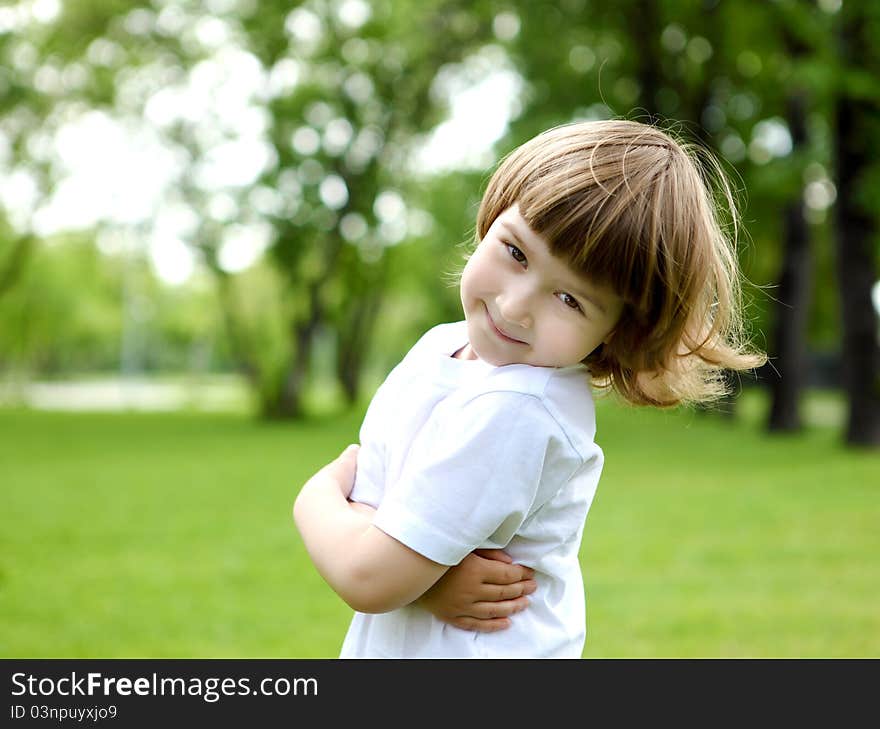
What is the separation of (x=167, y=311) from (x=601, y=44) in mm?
39637

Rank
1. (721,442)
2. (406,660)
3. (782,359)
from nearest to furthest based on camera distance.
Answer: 1. (406,660)
2. (721,442)
3. (782,359)

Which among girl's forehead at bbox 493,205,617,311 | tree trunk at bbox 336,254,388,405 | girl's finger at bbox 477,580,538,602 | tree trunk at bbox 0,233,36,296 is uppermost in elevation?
girl's forehead at bbox 493,205,617,311

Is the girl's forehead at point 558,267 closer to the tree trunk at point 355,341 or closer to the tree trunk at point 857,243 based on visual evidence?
the tree trunk at point 857,243

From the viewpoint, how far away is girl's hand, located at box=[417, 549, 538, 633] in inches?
55.5

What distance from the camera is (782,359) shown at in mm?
Result: 17156

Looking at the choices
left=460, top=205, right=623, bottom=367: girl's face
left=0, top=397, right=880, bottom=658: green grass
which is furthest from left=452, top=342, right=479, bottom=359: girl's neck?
left=0, top=397, right=880, bottom=658: green grass

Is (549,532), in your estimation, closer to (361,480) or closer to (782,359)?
(361,480)

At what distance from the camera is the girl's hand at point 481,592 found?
1409 mm

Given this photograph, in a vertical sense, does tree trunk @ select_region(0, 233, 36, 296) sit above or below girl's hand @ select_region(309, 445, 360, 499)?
below

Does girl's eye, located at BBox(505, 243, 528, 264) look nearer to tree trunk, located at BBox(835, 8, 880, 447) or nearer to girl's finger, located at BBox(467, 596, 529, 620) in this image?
girl's finger, located at BBox(467, 596, 529, 620)

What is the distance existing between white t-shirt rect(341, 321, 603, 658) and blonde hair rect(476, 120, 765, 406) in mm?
135

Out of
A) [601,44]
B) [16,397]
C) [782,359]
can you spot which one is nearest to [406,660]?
[782,359]

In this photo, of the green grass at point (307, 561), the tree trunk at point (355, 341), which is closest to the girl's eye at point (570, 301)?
the green grass at point (307, 561)

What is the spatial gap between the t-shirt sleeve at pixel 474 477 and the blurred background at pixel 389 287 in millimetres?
412
